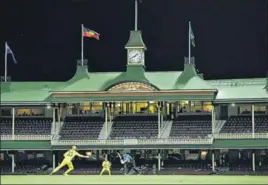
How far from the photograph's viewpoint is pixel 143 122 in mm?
63906

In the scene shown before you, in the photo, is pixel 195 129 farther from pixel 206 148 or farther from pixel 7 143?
pixel 7 143

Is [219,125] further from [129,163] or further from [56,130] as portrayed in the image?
[56,130]

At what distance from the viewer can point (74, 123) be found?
64.9 meters

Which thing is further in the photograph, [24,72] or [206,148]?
[24,72]

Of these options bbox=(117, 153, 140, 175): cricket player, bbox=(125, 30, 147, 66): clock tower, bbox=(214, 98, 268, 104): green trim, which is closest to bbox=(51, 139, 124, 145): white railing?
bbox=(117, 153, 140, 175): cricket player

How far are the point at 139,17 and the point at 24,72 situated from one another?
1388 centimetres

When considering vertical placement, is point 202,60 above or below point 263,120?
above

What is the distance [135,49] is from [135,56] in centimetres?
76

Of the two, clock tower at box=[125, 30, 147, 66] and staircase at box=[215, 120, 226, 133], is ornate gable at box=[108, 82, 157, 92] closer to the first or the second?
clock tower at box=[125, 30, 147, 66]

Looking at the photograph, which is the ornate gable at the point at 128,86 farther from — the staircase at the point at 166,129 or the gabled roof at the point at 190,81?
the staircase at the point at 166,129

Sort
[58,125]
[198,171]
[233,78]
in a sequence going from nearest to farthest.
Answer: [198,171]
[58,125]
[233,78]

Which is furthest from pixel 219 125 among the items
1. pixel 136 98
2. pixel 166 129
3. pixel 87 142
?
pixel 87 142

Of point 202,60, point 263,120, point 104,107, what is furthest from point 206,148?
point 202,60

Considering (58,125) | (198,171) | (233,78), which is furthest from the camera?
(233,78)
